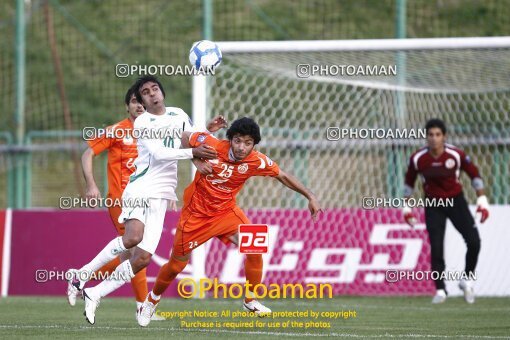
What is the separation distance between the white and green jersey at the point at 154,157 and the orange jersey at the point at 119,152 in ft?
2.90

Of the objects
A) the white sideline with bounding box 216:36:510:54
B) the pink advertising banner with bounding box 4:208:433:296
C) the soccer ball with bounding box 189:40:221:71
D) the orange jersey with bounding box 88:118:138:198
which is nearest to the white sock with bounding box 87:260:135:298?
the orange jersey with bounding box 88:118:138:198

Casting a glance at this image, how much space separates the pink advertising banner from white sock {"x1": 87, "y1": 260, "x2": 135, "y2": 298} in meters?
4.40

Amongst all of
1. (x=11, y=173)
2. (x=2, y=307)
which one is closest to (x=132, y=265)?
(x=2, y=307)

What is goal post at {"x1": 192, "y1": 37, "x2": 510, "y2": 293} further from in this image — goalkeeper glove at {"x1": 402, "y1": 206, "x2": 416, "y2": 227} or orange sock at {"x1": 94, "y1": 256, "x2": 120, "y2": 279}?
orange sock at {"x1": 94, "y1": 256, "x2": 120, "y2": 279}

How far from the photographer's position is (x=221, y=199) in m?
9.74

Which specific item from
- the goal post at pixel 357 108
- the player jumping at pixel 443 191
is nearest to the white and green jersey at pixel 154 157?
the goal post at pixel 357 108

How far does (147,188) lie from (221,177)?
0.68 meters

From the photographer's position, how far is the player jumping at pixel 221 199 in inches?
367

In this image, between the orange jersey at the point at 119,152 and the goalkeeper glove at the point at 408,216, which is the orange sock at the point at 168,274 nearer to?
the orange jersey at the point at 119,152

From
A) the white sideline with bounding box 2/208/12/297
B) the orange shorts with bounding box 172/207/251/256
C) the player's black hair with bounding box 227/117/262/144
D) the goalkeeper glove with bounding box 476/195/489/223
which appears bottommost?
the white sideline with bounding box 2/208/12/297

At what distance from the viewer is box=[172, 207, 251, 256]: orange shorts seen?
31.4ft

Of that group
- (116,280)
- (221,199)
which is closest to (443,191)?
(221,199)

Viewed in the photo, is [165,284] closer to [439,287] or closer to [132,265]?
[132,265]

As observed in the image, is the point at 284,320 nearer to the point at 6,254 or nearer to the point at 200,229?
the point at 200,229
